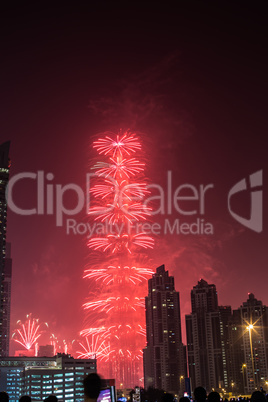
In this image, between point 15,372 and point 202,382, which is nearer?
point 202,382

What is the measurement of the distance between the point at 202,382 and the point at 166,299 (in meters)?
19.3

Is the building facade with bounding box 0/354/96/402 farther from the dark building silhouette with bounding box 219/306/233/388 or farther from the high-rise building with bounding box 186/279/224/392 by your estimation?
the dark building silhouette with bounding box 219/306/233/388

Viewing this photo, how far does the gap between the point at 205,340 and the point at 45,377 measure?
127ft

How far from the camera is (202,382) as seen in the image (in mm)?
107125

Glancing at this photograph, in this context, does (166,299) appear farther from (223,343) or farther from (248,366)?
(248,366)

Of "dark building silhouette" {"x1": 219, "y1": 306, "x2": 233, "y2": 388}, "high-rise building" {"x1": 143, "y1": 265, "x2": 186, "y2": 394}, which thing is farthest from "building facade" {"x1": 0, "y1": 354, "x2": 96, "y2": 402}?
"dark building silhouette" {"x1": 219, "y1": 306, "x2": 233, "y2": 388}

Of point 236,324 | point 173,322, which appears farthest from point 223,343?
point 173,322

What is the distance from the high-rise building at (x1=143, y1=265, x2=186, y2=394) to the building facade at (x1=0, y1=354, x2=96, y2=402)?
17931mm

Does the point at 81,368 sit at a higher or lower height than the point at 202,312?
lower

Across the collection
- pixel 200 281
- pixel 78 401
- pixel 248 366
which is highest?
pixel 200 281

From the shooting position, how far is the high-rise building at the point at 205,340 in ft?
353

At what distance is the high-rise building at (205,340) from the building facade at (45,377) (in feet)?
88.1

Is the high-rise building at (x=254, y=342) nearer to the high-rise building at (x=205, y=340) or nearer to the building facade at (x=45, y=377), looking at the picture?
the high-rise building at (x=205, y=340)

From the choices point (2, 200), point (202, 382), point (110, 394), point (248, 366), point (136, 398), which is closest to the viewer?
point (110, 394)
